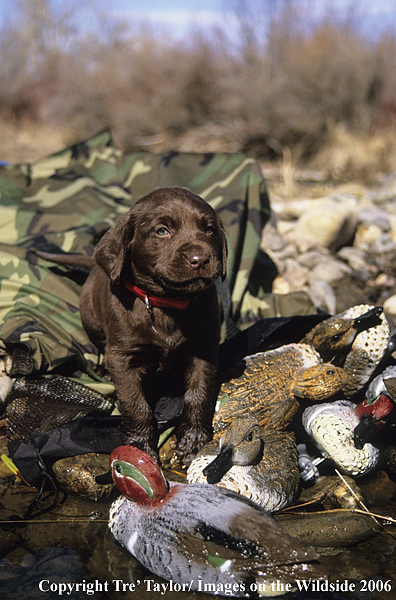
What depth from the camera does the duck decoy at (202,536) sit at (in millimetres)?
2094

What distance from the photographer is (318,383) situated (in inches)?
121

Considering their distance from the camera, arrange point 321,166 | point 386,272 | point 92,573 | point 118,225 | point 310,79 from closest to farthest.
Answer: point 92,573, point 118,225, point 386,272, point 321,166, point 310,79

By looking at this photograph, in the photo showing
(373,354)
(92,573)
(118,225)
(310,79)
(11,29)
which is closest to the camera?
(92,573)

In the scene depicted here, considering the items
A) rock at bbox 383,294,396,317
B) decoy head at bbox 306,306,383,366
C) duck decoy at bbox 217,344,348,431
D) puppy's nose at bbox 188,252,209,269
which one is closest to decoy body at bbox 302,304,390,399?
decoy head at bbox 306,306,383,366

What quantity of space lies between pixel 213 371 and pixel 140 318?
1.80 ft

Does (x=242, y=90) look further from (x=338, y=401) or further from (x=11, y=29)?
(x=11, y=29)

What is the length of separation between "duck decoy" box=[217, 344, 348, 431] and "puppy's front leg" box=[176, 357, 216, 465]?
138mm

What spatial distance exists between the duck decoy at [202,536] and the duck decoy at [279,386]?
76cm

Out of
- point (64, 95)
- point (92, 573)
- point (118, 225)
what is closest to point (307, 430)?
point (92, 573)

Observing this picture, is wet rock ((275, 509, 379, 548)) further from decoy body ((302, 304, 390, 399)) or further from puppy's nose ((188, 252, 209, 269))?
puppy's nose ((188, 252, 209, 269))

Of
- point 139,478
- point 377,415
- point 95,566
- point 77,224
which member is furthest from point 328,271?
point 95,566

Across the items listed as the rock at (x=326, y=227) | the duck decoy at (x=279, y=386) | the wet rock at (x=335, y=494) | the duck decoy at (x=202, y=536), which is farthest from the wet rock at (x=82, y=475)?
the rock at (x=326, y=227)

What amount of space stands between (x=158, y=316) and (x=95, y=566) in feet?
4.34

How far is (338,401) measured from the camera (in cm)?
321
